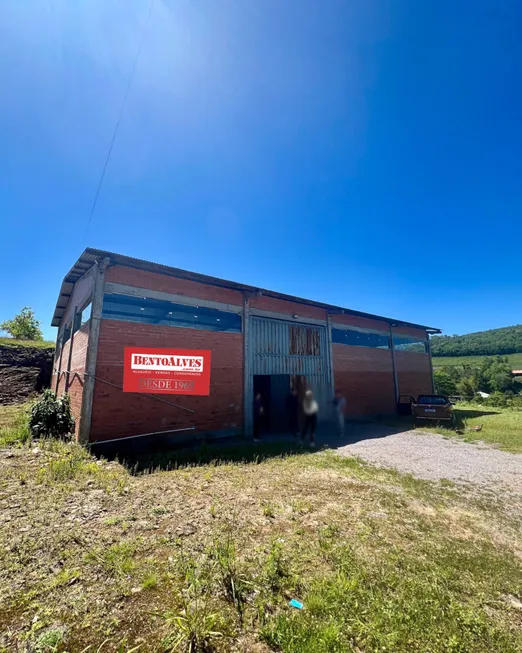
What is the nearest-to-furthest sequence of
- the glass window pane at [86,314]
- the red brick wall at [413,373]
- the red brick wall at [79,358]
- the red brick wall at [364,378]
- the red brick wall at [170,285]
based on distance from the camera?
the red brick wall at [79,358], the red brick wall at [170,285], the glass window pane at [86,314], the red brick wall at [364,378], the red brick wall at [413,373]

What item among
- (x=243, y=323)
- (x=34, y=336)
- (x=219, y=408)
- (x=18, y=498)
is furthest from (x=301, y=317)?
(x=34, y=336)

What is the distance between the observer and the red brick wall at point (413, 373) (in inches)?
720

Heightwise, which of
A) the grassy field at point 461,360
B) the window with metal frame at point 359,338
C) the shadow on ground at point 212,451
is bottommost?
the shadow on ground at point 212,451

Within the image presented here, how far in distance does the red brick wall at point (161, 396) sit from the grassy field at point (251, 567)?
271 cm

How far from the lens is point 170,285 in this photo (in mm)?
10031

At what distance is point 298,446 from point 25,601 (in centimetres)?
805

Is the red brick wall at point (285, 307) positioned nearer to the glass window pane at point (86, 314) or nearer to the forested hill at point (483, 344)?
the glass window pane at point (86, 314)

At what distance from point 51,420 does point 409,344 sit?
1985 cm

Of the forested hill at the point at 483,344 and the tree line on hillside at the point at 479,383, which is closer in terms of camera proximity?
the tree line on hillside at the point at 479,383

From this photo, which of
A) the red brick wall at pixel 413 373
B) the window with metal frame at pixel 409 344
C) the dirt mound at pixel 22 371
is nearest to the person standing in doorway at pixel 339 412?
the red brick wall at pixel 413 373

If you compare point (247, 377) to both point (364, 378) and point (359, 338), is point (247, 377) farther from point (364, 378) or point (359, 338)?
point (359, 338)

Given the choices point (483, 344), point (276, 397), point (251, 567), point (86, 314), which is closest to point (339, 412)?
point (276, 397)

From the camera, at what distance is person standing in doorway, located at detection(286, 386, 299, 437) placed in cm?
1198

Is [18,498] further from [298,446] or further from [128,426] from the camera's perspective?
[298,446]
